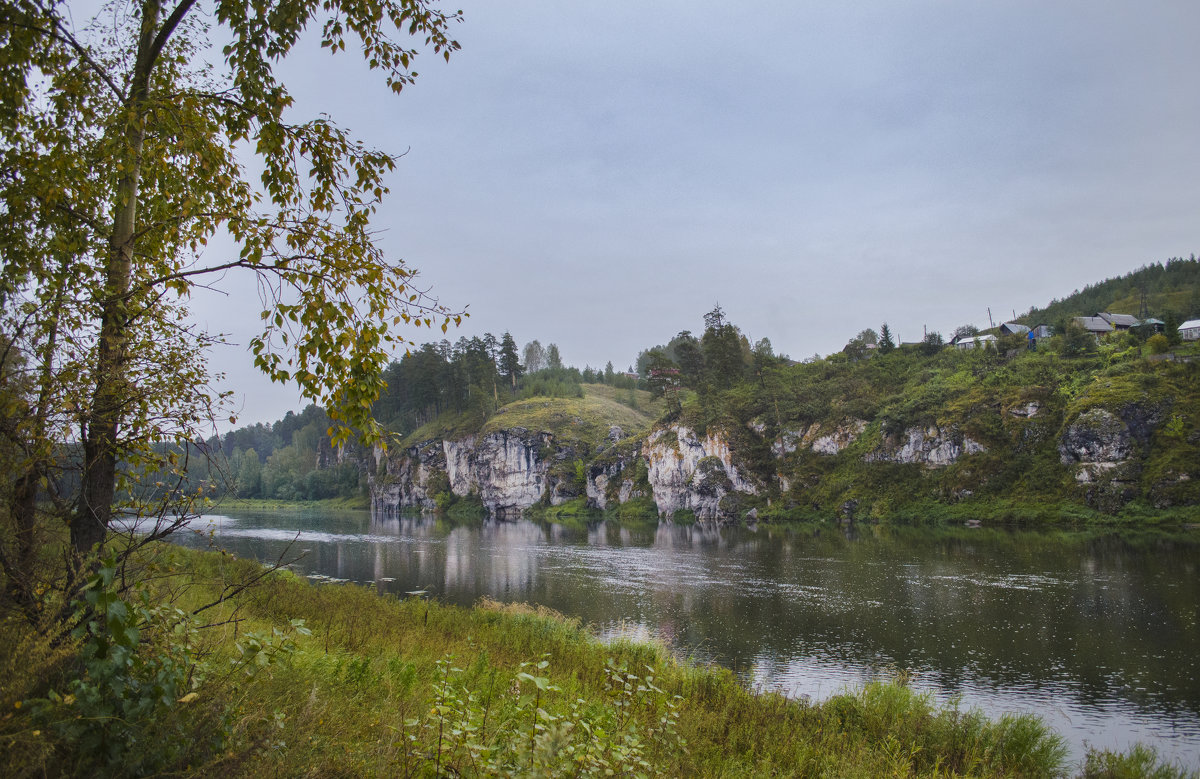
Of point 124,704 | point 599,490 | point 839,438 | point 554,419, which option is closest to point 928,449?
point 839,438

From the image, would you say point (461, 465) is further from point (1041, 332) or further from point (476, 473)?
point (1041, 332)

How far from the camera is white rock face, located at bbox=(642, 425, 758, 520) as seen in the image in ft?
251

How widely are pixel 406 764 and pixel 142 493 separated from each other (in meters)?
2.89

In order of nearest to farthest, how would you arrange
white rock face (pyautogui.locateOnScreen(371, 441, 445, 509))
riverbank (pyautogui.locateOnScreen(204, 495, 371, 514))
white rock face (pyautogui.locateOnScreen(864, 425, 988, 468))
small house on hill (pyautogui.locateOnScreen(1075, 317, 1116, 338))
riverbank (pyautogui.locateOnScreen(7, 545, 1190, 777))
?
riverbank (pyautogui.locateOnScreen(7, 545, 1190, 777)) < white rock face (pyautogui.locateOnScreen(864, 425, 988, 468)) < small house on hill (pyautogui.locateOnScreen(1075, 317, 1116, 338)) < white rock face (pyautogui.locateOnScreen(371, 441, 445, 509)) < riverbank (pyautogui.locateOnScreen(204, 495, 371, 514))

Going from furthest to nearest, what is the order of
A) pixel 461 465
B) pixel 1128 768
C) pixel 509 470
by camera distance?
pixel 461 465 → pixel 509 470 → pixel 1128 768

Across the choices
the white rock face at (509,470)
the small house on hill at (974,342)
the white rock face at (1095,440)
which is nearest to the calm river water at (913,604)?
the white rock face at (1095,440)

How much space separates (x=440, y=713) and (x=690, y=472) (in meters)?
77.9

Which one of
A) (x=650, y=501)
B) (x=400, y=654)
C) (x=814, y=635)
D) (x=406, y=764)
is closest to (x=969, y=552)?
(x=814, y=635)

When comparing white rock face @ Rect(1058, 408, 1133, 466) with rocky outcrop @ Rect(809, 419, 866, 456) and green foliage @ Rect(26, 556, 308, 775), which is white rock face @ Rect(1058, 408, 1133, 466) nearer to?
rocky outcrop @ Rect(809, 419, 866, 456)

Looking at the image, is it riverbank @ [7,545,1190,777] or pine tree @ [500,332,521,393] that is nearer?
riverbank @ [7,545,1190,777]

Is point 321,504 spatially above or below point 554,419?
below

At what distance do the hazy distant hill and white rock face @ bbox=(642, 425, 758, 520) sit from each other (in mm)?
65342

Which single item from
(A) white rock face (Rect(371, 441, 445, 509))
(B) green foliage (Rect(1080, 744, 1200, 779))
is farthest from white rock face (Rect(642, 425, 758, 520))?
(B) green foliage (Rect(1080, 744, 1200, 779))

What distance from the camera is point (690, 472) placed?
80.5 m
